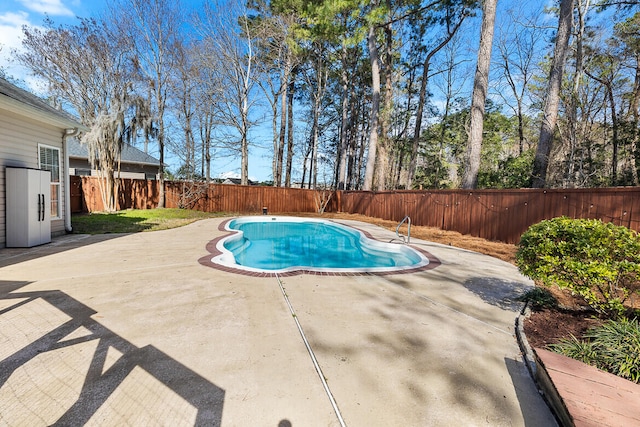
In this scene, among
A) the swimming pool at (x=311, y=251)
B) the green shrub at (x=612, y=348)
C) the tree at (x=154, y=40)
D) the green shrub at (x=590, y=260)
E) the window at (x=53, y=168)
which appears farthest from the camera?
the tree at (x=154, y=40)

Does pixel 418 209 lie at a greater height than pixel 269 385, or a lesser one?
greater

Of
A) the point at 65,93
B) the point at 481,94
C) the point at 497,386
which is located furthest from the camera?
the point at 65,93

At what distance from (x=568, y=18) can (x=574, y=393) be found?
11.5 meters

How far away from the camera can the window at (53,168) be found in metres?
6.56

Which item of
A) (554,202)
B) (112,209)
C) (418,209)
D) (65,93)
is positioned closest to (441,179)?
(418,209)

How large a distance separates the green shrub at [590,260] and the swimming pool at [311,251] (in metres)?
2.24

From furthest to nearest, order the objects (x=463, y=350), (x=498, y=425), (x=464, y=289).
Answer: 1. (x=464, y=289)
2. (x=463, y=350)
3. (x=498, y=425)

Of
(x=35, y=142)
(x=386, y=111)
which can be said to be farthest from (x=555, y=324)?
(x=386, y=111)

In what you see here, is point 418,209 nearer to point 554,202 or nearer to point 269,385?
point 554,202

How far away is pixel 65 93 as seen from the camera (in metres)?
12.2

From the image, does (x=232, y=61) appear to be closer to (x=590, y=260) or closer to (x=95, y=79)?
(x=95, y=79)

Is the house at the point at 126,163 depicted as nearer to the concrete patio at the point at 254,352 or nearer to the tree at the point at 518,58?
the concrete patio at the point at 254,352

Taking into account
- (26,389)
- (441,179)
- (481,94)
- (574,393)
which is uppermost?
(481,94)

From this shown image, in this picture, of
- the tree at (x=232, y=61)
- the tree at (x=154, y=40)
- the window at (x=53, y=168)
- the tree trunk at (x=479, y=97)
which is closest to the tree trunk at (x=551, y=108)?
the tree trunk at (x=479, y=97)
